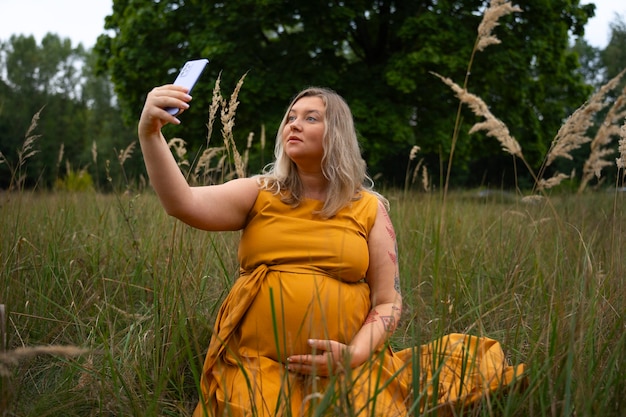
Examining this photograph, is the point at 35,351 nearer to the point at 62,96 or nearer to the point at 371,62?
the point at 371,62

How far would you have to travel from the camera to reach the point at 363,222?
204 cm

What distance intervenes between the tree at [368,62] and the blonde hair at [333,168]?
8950 mm

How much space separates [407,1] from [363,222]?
38.1ft

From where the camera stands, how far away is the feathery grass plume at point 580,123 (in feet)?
5.82

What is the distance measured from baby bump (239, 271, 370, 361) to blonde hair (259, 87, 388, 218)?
26 cm

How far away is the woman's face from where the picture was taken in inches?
79.6

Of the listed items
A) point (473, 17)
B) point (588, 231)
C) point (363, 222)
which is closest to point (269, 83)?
point (473, 17)

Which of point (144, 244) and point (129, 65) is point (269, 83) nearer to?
point (129, 65)

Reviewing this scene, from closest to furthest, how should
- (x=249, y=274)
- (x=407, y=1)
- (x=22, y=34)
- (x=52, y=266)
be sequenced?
(x=249, y=274) → (x=52, y=266) → (x=407, y=1) → (x=22, y=34)

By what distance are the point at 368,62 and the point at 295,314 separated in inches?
480

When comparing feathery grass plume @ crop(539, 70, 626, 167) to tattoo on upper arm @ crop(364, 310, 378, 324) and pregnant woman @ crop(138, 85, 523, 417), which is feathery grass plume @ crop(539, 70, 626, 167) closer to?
pregnant woman @ crop(138, 85, 523, 417)

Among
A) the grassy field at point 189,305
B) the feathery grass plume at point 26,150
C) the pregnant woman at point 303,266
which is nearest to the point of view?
the grassy field at point 189,305

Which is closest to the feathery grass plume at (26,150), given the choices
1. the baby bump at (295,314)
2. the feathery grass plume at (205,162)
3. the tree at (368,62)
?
the feathery grass plume at (205,162)

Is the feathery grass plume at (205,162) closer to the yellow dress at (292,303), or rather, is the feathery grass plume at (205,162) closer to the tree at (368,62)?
the yellow dress at (292,303)
